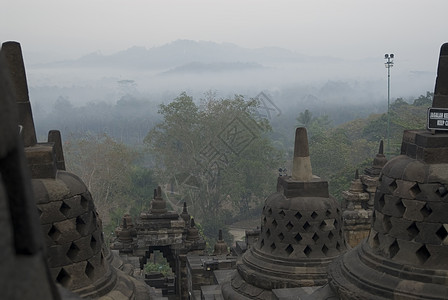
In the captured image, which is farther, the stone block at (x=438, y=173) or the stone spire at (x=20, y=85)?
the stone spire at (x=20, y=85)

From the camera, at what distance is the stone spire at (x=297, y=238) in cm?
949

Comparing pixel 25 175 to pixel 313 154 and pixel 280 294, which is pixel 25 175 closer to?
pixel 280 294

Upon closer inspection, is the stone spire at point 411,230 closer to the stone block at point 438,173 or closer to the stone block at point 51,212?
the stone block at point 438,173

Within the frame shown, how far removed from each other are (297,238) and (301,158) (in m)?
1.75

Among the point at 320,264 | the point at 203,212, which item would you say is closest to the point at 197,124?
the point at 203,212

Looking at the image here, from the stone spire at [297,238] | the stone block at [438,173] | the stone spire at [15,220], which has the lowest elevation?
the stone spire at [297,238]

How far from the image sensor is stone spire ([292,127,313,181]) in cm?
1004

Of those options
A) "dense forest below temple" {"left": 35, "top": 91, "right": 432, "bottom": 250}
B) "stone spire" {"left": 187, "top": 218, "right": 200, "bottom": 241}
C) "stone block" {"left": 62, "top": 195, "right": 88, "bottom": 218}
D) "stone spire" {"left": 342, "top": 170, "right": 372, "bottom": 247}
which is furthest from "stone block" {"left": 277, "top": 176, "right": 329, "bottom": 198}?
"dense forest below temple" {"left": 35, "top": 91, "right": 432, "bottom": 250}

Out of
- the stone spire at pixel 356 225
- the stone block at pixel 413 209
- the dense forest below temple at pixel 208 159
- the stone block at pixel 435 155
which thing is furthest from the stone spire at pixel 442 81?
the dense forest below temple at pixel 208 159

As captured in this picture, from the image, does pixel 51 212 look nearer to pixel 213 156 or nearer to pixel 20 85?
pixel 20 85

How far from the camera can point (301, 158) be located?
397 inches

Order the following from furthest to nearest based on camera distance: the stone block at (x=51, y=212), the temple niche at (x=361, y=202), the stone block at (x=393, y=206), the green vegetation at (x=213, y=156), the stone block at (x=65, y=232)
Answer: the green vegetation at (x=213, y=156) < the temple niche at (x=361, y=202) < the stone block at (x=393, y=206) < the stone block at (x=65, y=232) < the stone block at (x=51, y=212)

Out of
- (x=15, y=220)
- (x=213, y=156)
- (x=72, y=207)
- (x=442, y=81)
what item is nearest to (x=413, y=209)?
(x=442, y=81)

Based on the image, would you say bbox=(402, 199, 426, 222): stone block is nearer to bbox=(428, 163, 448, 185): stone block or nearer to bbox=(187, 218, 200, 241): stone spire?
bbox=(428, 163, 448, 185): stone block
